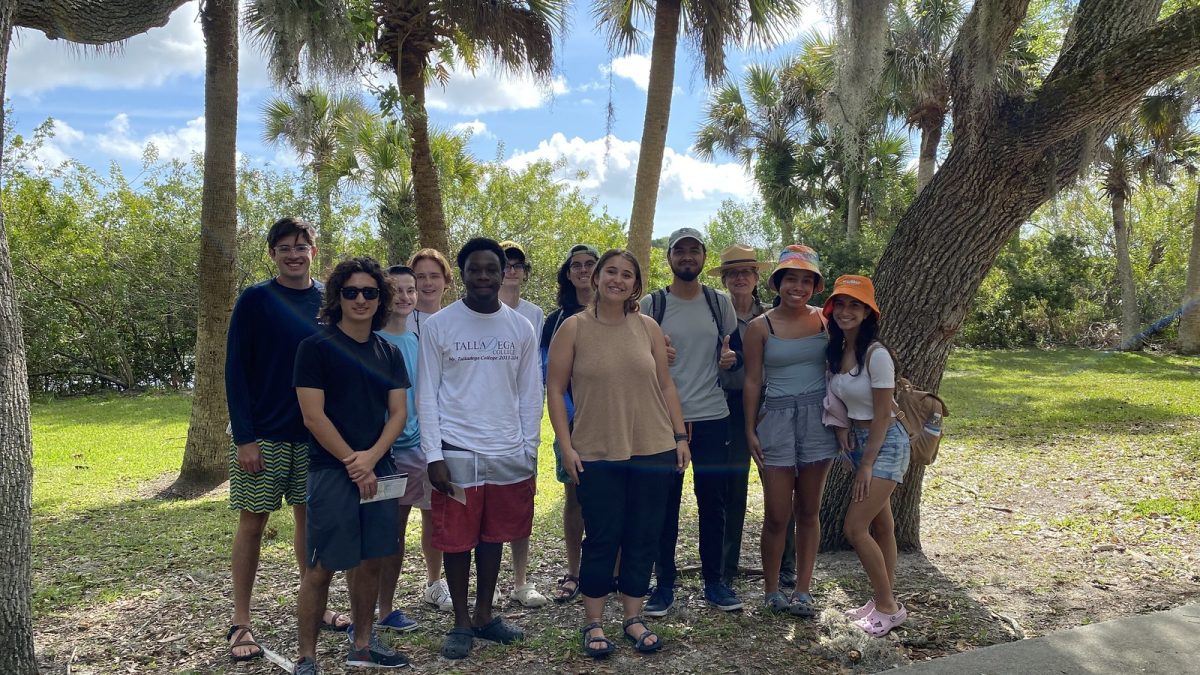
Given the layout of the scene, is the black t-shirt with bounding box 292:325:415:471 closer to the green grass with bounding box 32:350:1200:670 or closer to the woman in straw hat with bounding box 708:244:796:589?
the green grass with bounding box 32:350:1200:670

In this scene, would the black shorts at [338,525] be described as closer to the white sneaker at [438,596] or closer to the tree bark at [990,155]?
the white sneaker at [438,596]

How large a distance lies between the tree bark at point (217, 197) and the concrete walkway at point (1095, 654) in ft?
21.5

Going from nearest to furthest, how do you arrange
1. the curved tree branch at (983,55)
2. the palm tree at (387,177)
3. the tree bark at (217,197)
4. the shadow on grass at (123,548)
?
the curved tree branch at (983,55)
the shadow on grass at (123,548)
the tree bark at (217,197)
the palm tree at (387,177)

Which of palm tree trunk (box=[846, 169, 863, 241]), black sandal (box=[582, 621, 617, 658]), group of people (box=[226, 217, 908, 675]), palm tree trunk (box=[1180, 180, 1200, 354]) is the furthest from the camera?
palm tree trunk (box=[846, 169, 863, 241])

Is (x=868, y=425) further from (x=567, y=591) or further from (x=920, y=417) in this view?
(x=567, y=591)

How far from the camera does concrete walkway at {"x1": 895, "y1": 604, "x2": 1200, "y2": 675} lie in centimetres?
316

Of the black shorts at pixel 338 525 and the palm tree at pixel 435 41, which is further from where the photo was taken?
the palm tree at pixel 435 41

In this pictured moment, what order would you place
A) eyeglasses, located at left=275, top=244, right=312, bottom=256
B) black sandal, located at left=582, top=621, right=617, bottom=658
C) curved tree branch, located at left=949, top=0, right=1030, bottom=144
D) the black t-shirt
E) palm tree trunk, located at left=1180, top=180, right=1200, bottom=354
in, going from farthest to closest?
palm tree trunk, located at left=1180, top=180, right=1200, bottom=354 < curved tree branch, located at left=949, top=0, right=1030, bottom=144 < eyeglasses, located at left=275, top=244, right=312, bottom=256 < black sandal, located at left=582, top=621, right=617, bottom=658 < the black t-shirt

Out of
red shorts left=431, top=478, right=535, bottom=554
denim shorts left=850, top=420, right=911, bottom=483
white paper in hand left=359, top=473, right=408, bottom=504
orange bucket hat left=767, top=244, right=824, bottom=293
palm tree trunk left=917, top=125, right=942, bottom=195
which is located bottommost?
red shorts left=431, top=478, right=535, bottom=554

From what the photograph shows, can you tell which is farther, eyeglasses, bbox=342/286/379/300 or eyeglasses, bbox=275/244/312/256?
eyeglasses, bbox=275/244/312/256

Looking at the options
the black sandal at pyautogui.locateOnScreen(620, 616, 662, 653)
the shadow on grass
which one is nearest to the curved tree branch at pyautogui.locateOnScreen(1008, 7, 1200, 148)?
the black sandal at pyautogui.locateOnScreen(620, 616, 662, 653)

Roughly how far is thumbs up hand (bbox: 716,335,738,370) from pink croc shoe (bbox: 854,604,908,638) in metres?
1.41

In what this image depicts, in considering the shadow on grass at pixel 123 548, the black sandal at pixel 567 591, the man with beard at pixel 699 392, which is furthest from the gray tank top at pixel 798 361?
the shadow on grass at pixel 123 548

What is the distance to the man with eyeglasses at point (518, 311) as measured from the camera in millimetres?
4273
